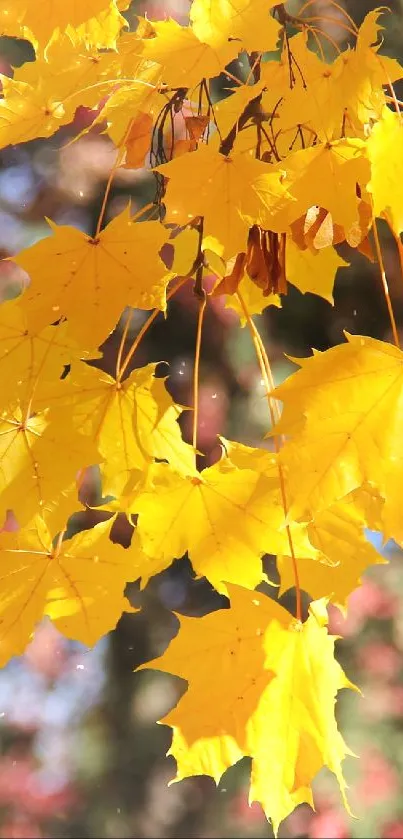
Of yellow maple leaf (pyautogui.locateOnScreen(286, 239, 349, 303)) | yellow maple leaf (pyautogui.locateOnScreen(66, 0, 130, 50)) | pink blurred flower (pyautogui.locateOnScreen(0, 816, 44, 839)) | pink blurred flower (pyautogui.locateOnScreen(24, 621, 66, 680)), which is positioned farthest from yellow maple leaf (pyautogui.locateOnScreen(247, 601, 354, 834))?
pink blurred flower (pyautogui.locateOnScreen(0, 816, 44, 839))

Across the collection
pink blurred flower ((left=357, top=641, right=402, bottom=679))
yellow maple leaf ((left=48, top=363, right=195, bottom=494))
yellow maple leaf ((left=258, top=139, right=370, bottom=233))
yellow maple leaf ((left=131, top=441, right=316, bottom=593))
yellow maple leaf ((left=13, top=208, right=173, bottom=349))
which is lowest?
pink blurred flower ((left=357, top=641, right=402, bottom=679))

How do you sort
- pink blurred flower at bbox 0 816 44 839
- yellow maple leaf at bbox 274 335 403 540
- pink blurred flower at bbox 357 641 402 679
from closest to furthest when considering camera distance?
yellow maple leaf at bbox 274 335 403 540 → pink blurred flower at bbox 0 816 44 839 → pink blurred flower at bbox 357 641 402 679

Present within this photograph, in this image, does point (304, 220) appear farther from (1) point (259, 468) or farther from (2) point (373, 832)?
(2) point (373, 832)

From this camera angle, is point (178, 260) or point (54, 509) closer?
point (54, 509)

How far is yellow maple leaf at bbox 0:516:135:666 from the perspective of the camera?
502mm

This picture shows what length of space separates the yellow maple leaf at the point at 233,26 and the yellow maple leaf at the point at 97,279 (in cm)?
9

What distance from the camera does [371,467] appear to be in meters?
0.42

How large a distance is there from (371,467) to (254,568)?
11 centimetres

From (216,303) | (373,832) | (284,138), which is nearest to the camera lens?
(284,138)

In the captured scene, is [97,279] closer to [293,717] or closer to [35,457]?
[35,457]

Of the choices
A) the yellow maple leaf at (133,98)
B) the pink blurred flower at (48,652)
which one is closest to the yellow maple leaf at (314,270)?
the yellow maple leaf at (133,98)

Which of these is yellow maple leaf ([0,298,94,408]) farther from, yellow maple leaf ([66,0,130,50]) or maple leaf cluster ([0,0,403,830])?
yellow maple leaf ([66,0,130,50])

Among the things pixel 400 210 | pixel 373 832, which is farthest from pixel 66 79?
pixel 373 832

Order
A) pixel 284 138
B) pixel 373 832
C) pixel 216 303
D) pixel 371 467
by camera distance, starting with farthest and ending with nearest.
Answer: pixel 373 832, pixel 216 303, pixel 284 138, pixel 371 467
